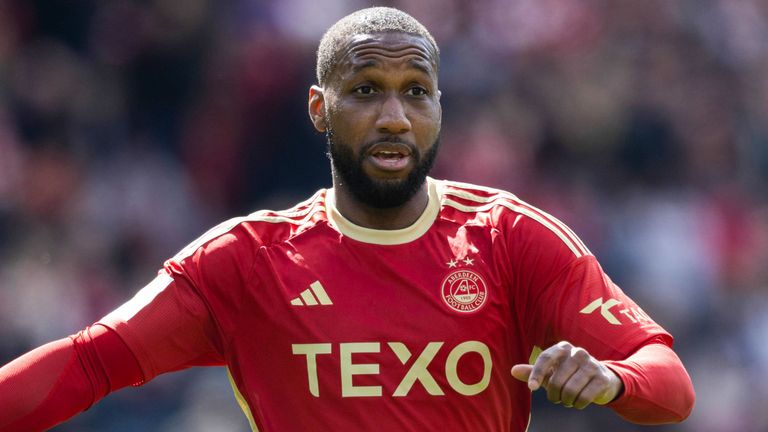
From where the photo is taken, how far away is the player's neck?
4277 mm

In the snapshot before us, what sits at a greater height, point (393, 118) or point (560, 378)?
point (393, 118)

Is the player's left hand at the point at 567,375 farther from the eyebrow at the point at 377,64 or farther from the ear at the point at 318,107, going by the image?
the ear at the point at 318,107

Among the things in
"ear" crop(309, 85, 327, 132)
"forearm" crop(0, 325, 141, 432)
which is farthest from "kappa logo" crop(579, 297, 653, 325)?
"forearm" crop(0, 325, 141, 432)

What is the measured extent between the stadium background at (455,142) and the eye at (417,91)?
4686 millimetres

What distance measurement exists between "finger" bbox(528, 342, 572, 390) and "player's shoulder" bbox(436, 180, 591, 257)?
78cm

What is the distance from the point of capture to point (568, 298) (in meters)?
3.93

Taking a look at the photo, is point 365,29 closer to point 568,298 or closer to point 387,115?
point 387,115

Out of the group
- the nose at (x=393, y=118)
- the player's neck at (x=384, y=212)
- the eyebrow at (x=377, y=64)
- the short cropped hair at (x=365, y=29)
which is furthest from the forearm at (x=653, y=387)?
the short cropped hair at (x=365, y=29)

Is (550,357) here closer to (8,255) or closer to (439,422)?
(439,422)

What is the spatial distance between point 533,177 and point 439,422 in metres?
5.84

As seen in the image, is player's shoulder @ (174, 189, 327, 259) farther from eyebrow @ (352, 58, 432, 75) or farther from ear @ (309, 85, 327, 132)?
eyebrow @ (352, 58, 432, 75)

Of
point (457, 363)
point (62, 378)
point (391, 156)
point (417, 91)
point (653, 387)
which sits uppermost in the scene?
point (417, 91)

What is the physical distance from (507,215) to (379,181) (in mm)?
455

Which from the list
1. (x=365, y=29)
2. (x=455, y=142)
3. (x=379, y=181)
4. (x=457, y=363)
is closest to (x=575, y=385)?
(x=457, y=363)
